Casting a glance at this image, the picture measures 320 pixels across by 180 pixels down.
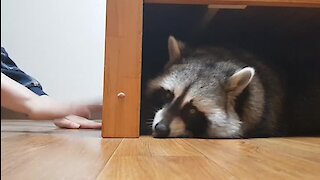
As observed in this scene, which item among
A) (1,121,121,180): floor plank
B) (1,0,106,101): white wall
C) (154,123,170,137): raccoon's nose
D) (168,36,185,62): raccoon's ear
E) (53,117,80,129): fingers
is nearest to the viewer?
(1,121,121,180): floor plank

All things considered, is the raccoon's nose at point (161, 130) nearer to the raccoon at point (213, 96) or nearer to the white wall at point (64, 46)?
the raccoon at point (213, 96)

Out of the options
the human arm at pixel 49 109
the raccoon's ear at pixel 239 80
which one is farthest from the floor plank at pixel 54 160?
the raccoon's ear at pixel 239 80

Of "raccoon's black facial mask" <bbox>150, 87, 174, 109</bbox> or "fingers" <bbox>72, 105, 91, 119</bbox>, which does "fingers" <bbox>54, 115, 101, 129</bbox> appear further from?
"raccoon's black facial mask" <bbox>150, 87, 174, 109</bbox>

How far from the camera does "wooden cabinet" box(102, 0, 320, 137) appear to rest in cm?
98

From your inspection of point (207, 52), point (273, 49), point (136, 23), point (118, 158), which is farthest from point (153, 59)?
point (118, 158)

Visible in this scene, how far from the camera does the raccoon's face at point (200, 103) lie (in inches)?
40.3

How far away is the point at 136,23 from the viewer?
100 cm

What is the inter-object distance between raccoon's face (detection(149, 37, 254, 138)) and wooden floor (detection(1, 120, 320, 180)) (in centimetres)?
19

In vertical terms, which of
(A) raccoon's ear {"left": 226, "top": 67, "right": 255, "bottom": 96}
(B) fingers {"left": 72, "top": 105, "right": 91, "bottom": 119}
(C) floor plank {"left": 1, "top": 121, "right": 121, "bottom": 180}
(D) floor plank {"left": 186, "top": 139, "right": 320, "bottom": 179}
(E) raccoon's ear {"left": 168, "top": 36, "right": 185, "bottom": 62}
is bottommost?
(D) floor plank {"left": 186, "top": 139, "right": 320, "bottom": 179}

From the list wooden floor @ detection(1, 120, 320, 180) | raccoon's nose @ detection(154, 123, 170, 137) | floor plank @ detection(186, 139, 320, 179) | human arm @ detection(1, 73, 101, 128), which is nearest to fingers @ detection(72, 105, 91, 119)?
human arm @ detection(1, 73, 101, 128)

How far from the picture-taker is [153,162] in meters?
0.59

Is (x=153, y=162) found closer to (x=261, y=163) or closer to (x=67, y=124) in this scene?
(x=261, y=163)

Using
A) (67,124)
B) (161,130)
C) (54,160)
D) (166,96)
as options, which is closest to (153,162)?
(54,160)

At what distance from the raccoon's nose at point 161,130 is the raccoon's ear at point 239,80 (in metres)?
0.19
